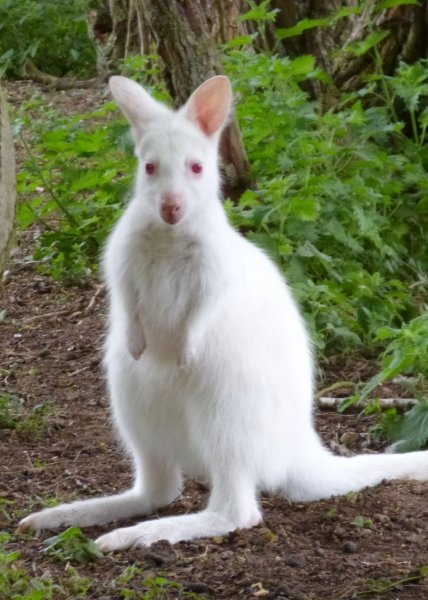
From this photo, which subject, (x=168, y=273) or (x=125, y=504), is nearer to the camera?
(x=168, y=273)

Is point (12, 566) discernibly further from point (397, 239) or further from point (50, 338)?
point (397, 239)

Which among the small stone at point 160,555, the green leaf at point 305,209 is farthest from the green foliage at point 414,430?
the small stone at point 160,555

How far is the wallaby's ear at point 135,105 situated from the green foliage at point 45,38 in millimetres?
7402

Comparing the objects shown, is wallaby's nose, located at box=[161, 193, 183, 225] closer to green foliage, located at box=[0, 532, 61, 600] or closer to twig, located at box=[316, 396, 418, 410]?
green foliage, located at box=[0, 532, 61, 600]

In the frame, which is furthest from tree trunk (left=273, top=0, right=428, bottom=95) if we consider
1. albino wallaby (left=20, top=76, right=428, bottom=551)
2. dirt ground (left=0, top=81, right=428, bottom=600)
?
albino wallaby (left=20, top=76, right=428, bottom=551)

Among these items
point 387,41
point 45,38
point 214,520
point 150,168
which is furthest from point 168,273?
point 45,38

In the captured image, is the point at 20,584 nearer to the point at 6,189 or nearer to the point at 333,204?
the point at 6,189

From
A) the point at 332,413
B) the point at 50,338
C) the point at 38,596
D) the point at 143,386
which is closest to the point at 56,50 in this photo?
the point at 50,338

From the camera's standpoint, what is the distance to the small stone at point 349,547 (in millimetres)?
3312

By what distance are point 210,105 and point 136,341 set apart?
0.74 metres

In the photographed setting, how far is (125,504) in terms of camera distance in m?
3.73

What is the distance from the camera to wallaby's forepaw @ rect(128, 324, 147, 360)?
11.6ft

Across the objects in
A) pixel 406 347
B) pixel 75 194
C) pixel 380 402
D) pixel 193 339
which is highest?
pixel 75 194

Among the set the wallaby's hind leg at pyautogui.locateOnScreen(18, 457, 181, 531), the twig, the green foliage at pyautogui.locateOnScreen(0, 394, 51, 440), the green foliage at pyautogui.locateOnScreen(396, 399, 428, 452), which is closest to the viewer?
the wallaby's hind leg at pyautogui.locateOnScreen(18, 457, 181, 531)
